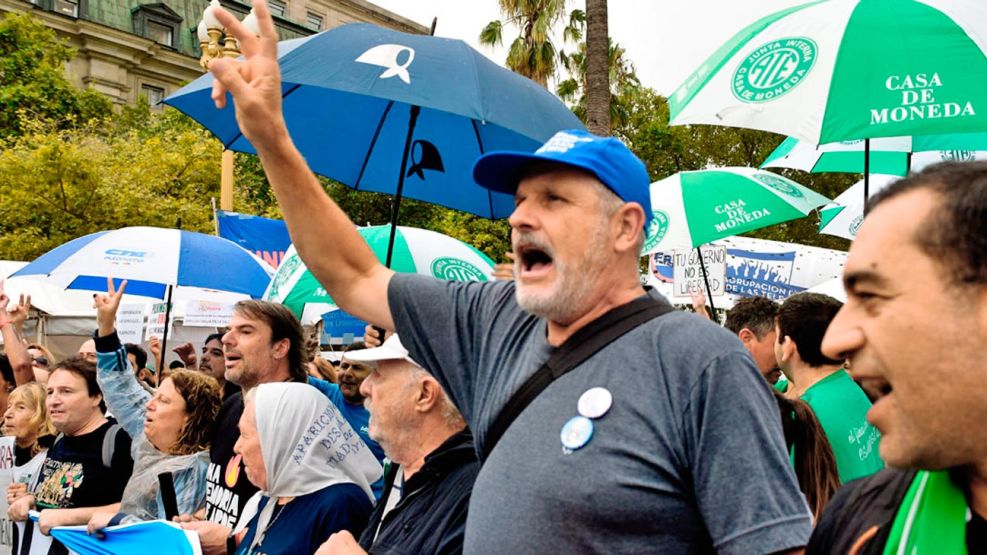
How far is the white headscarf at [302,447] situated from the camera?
3.50 metres

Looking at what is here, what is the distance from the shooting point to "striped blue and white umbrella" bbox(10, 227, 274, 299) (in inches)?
Answer: 265

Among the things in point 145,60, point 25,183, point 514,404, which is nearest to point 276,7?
point 145,60

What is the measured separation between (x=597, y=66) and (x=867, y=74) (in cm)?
743

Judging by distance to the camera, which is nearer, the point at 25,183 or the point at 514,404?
the point at 514,404

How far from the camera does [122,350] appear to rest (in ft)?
17.5

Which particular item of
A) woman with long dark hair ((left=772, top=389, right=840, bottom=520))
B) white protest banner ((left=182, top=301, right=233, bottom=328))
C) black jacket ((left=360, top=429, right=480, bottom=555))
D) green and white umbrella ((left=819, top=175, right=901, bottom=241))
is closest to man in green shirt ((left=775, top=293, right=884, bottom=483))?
woman with long dark hair ((left=772, top=389, right=840, bottom=520))

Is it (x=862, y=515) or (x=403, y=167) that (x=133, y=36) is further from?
(x=862, y=515)

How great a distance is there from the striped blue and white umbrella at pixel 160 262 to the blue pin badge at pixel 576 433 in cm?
541

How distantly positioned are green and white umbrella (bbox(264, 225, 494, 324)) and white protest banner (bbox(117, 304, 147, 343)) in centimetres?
563

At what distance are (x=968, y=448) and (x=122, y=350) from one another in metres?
5.05

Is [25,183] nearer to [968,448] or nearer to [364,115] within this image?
[364,115]

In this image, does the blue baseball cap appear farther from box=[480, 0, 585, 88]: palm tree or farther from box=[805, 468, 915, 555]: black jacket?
box=[480, 0, 585, 88]: palm tree

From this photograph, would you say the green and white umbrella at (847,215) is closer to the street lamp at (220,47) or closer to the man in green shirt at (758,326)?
the man in green shirt at (758,326)

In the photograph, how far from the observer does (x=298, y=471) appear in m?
3.49
